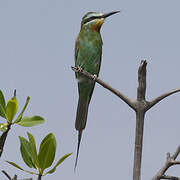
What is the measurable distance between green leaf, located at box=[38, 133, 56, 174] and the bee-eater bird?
15.5ft

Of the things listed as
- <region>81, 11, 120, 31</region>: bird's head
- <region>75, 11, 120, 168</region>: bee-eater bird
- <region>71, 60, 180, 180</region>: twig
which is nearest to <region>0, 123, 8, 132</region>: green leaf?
<region>71, 60, 180, 180</region>: twig

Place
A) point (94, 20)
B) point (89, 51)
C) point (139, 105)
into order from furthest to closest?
point (94, 20) < point (89, 51) < point (139, 105)

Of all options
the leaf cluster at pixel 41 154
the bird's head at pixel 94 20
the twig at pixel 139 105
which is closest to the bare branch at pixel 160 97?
the twig at pixel 139 105

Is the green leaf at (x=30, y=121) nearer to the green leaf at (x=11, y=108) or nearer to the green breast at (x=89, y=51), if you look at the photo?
the green leaf at (x=11, y=108)

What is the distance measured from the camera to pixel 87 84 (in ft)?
20.3

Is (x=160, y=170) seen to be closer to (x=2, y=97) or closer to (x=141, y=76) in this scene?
(x=141, y=76)

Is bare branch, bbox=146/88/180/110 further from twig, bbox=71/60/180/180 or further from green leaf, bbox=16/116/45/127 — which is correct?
green leaf, bbox=16/116/45/127

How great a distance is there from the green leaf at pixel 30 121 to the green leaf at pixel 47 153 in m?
0.07

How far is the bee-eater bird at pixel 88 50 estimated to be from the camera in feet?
20.1

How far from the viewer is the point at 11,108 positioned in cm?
131

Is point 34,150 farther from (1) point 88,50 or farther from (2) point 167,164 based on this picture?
(1) point 88,50

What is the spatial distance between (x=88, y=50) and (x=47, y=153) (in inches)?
199

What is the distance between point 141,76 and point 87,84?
487 cm

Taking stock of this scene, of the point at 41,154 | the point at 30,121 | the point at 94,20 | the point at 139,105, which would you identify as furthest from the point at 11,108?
the point at 94,20
